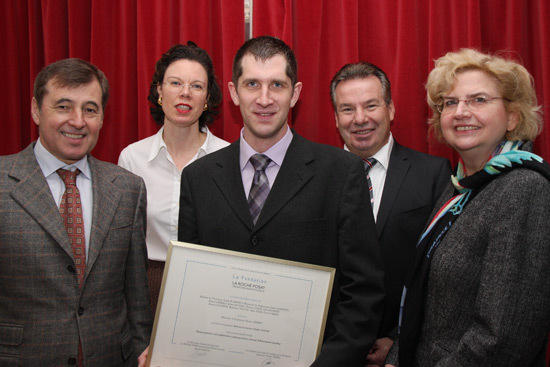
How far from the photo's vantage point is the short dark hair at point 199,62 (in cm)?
259

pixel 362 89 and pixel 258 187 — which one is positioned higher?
pixel 362 89

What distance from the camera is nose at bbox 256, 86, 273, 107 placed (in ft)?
5.75

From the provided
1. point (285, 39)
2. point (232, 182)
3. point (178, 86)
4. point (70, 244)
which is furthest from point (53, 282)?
point (285, 39)

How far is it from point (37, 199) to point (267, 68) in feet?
3.54

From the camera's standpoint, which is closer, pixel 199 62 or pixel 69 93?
pixel 69 93

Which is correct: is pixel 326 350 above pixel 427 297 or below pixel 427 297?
below

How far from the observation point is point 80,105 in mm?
1867

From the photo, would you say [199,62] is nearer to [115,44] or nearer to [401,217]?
[115,44]

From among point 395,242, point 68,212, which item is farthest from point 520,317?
point 68,212

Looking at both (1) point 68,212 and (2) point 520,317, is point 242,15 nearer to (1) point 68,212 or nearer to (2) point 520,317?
(1) point 68,212

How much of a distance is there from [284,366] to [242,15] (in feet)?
7.97

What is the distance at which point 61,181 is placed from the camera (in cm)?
184

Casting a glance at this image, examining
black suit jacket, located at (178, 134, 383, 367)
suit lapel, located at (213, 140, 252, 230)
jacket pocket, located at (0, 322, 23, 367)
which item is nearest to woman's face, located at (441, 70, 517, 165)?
black suit jacket, located at (178, 134, 383, 367)

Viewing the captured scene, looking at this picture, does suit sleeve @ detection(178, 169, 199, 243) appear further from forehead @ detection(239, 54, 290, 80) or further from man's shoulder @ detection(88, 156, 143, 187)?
forehead @ detection(239, 54, 290, 80)
